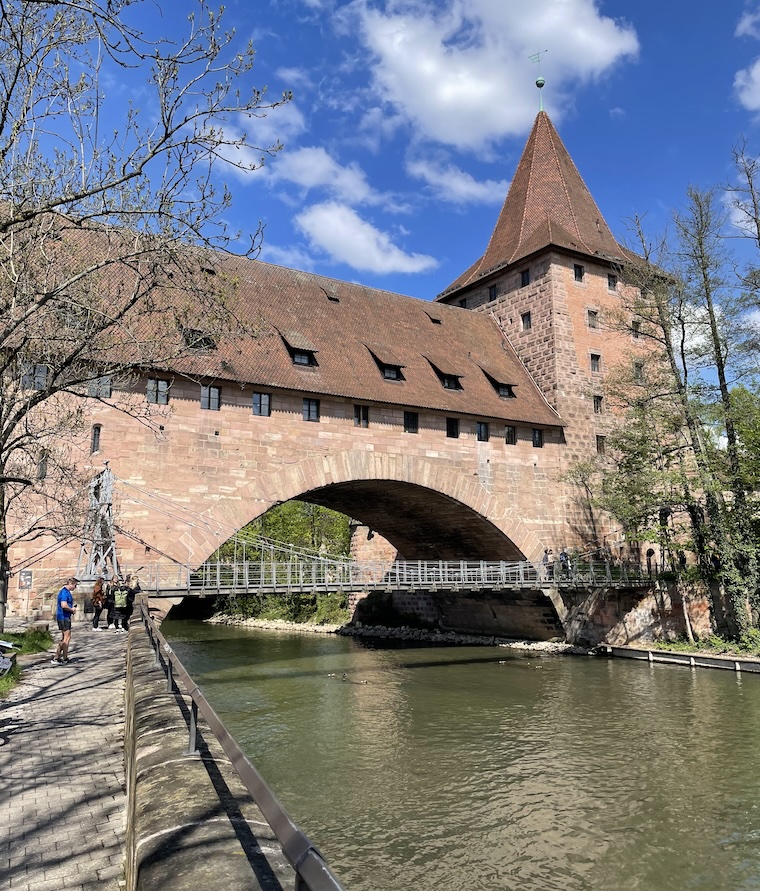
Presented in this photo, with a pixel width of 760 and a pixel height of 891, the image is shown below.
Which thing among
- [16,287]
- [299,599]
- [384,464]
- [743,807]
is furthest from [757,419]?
[299,599]

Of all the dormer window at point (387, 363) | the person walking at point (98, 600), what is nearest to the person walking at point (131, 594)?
the person walking at point (98, 600)

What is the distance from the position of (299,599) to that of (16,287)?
104 ft

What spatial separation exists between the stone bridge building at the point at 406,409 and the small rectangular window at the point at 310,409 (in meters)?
0.04

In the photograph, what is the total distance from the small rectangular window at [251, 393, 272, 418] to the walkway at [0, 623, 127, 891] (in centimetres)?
989

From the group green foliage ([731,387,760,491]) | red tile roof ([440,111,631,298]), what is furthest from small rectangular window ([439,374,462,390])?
green foliage ([731,387,760,491])

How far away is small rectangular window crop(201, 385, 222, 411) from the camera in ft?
54.6

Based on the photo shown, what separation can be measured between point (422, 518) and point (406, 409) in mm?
5134

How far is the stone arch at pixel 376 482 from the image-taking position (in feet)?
55.1

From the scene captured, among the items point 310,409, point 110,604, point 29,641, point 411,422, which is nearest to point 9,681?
point 29,641

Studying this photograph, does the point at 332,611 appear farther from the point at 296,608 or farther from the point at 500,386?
the point at 500,386

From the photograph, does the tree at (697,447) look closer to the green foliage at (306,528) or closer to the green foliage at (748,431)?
the green foliage at (748,431)

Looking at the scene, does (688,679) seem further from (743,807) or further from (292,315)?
(292,315)

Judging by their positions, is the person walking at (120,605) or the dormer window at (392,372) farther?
the dormer window at (392,372)

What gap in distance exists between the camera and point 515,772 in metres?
9.35
